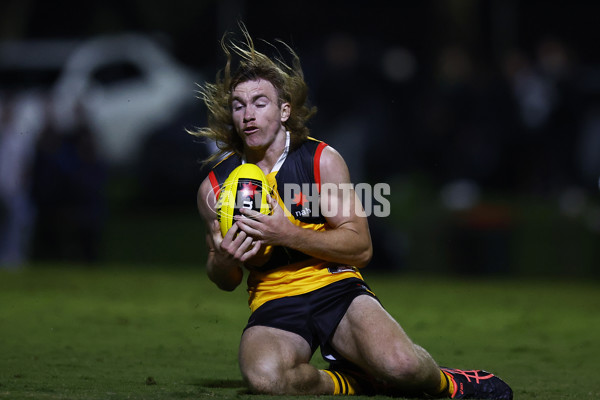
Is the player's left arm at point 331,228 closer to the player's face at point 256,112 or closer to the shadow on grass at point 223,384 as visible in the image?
the player's face at point 256,112

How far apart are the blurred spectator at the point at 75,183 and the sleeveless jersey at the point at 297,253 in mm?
8754

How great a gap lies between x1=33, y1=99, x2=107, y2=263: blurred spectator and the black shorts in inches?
355

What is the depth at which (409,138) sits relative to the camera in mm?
15289

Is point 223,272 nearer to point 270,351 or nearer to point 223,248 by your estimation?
point 223,248

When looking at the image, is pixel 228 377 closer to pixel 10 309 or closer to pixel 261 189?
pixel 261 189

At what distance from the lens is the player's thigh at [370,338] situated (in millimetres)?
5688

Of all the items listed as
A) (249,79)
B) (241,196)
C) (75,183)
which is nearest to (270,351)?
(241,196)

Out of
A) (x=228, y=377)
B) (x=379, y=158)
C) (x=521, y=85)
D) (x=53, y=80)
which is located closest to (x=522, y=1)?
(x=521, y=85)

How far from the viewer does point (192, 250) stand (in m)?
15.1

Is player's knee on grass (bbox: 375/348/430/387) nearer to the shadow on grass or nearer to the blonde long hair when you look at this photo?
the shadow on grass

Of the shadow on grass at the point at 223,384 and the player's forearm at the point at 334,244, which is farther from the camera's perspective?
the shadow on grass at the point at 223,384

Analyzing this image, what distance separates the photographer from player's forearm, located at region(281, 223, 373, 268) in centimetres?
589

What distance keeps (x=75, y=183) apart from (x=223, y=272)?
29.9ft

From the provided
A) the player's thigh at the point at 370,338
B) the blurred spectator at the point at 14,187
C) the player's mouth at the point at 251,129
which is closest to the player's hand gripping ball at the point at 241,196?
the player's mouth at the point at 251,129
